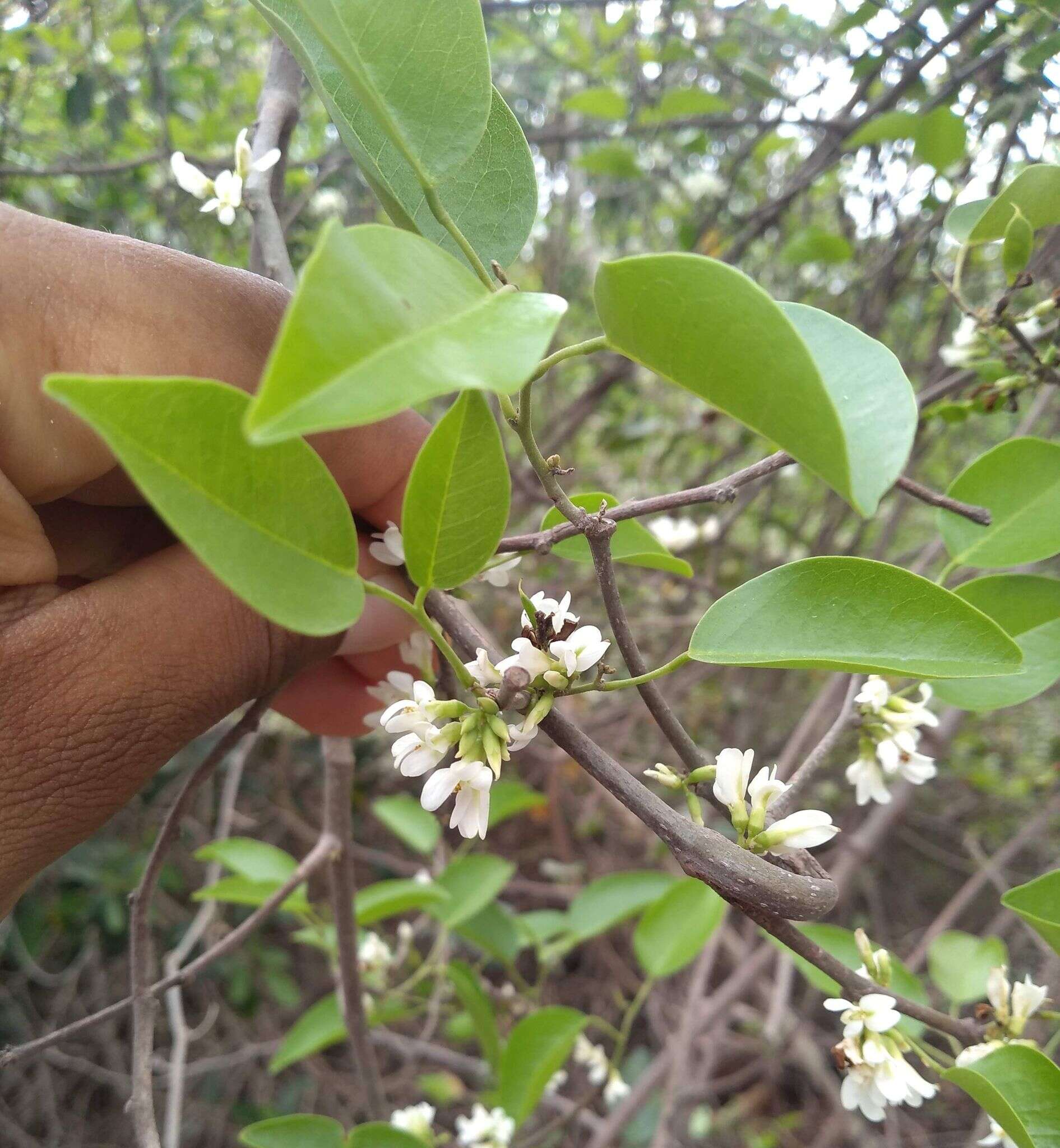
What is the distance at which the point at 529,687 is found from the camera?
1.95ft

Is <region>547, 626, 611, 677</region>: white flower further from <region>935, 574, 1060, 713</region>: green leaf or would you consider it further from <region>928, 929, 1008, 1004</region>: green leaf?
<region>928, 929, 1008, 1004</region>: green leaf

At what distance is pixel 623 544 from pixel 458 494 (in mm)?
285

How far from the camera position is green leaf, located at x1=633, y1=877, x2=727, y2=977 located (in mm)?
1296

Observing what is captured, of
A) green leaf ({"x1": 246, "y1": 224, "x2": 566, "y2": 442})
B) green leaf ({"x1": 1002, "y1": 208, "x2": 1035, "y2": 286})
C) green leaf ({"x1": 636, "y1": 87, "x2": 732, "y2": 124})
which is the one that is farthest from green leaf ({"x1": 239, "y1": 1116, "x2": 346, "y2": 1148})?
green leaf ({"x1": 636, "y1": 87, "x2": 732, "y2": 124})

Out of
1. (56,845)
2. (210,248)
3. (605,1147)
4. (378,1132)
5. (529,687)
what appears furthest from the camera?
(210,248)

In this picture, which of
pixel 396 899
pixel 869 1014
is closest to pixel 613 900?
pixel 396 899

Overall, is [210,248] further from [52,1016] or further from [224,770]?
[52,1016]

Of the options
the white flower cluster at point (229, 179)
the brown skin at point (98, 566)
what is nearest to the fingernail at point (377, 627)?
the brown skin at point (98, 566)

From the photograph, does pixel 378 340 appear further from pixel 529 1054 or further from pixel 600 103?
pixel 600 103

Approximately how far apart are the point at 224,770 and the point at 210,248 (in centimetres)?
149

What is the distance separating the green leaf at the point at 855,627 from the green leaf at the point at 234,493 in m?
0.27

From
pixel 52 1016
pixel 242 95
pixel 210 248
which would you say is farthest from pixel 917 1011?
pixel 242 95

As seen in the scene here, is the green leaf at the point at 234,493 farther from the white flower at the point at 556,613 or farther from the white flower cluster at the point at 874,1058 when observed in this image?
the white flower cluster at the point at 874,1058

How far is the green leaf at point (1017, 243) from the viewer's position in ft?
2.80
